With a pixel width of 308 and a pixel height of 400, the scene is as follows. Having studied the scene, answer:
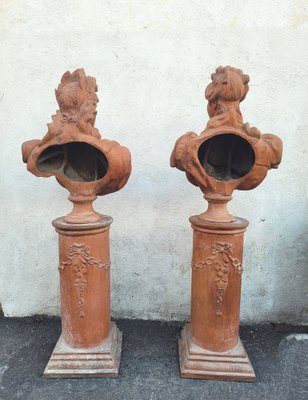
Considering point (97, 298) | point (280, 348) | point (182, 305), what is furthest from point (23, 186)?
point (280, 348)

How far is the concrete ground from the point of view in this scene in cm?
155

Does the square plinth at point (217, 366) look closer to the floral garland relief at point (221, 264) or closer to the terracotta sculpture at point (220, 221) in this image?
the terracotta sculpture at point (220, 221)

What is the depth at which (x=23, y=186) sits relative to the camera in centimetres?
214

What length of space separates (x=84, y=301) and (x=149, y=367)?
0.49 metres

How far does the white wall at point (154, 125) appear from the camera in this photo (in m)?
2.00

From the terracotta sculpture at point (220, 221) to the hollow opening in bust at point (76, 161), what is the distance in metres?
0.40

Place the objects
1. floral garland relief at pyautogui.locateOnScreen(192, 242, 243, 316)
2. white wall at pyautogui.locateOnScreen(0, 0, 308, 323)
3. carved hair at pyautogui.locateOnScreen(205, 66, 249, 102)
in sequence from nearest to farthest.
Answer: carved hair at pyautogui.locateOnScreen(205, 66, 249, 102) < floral garland relief at pyautogui.locateOnScreen(192, 242, 243, 316) < white wall at pyautogui.locateOnScreen(0, 0, 308, 323)

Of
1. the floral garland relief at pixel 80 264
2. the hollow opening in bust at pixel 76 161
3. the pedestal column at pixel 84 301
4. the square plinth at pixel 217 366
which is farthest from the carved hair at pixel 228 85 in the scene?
the square plinth at pixel 217 366

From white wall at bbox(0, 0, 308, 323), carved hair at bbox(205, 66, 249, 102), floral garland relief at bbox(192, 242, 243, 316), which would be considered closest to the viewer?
carved hair at bbox(205, 66, 249, 102)

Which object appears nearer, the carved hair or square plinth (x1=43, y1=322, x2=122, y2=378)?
the carved hair

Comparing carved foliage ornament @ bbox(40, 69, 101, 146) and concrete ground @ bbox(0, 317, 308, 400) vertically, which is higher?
carved foliage ornament @ bbox(40, 69, 101, 146)

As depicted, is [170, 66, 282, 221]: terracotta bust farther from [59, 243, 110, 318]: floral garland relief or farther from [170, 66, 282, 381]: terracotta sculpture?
[59, 243, 110, 318]: floral garland relief

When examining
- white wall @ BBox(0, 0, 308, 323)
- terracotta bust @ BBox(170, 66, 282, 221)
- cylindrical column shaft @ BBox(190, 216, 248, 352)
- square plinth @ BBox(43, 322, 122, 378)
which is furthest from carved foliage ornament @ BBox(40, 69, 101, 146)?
square plinth @ BBox(43, 322, 122, 378)

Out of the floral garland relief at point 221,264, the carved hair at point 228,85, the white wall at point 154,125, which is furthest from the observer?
the white wall at point 154,125
